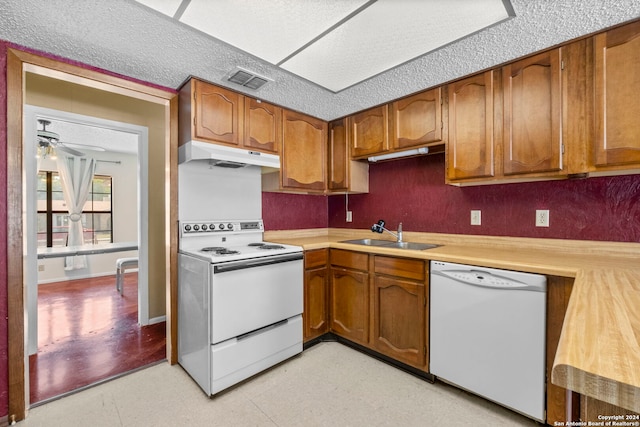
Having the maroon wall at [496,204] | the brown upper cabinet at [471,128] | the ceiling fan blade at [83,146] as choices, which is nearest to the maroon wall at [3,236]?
the maroon wall at [496,204]

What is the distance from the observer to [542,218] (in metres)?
2.09

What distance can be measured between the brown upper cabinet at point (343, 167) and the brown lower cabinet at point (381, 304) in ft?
2.49

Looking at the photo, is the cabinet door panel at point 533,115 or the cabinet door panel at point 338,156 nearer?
the cabinet door panel at point 533,115

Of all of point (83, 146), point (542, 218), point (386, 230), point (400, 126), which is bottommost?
point (386, 230)

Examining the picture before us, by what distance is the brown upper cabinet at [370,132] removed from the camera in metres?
2.64

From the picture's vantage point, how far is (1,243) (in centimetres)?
166

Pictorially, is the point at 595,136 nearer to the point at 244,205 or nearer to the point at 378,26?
the point at 378,26

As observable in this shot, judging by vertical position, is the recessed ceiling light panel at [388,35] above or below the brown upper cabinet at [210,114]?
above

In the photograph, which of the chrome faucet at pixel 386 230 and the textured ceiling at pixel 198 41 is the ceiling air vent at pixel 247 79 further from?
the chrome faucet at pixel 386 230

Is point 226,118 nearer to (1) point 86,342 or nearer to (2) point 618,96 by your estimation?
(1) point 86,342

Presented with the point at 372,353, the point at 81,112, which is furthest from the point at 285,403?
the point at 81,112

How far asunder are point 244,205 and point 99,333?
1.91 metres

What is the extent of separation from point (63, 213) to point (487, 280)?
6.59 metres

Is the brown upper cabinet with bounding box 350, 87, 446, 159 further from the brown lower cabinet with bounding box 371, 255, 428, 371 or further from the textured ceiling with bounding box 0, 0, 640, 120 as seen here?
the brown lower cabinet with bounding box 371, 255, 428, 371
